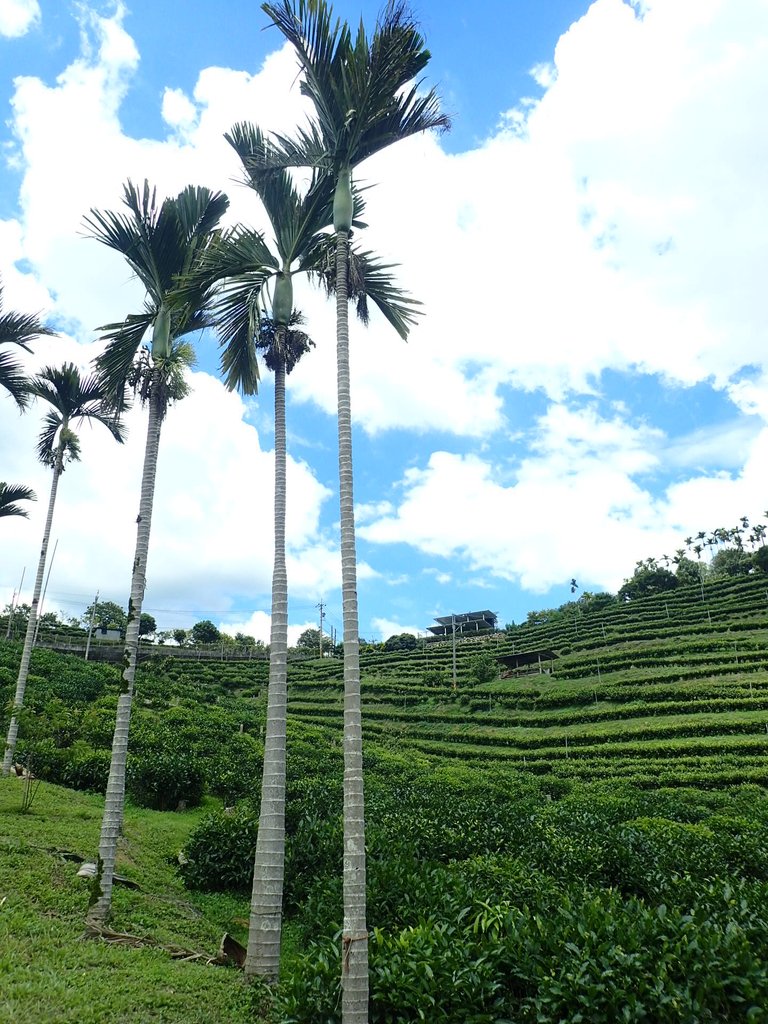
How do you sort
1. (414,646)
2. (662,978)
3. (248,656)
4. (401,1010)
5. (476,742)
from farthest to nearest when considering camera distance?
1. (414,646)
2. (248,656)
3. (476,742)
4. (401,1010)
5. (662,978)

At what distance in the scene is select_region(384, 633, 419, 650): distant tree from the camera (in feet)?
235

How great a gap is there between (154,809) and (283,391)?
34.8 feet

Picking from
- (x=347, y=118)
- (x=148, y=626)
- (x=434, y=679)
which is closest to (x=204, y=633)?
(x=148, y=626)

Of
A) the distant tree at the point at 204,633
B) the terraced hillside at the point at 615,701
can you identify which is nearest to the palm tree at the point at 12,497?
the terraced hillside at the point at 615,701

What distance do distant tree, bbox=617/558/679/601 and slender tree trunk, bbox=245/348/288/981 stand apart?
64301 mm

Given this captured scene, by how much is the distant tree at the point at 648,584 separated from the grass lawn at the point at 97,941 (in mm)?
63711

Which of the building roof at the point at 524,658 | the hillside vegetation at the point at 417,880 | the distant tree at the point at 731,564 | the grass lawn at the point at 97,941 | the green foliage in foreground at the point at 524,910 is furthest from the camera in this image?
the distant tree at the point at 731,564

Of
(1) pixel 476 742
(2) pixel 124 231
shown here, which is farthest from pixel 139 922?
(1) pixel 476 742

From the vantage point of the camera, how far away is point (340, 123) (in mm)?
7172

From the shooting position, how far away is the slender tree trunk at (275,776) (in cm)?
637

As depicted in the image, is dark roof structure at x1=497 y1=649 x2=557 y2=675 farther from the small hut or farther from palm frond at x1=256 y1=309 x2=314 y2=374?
palm frond at x1=256 y1=309 x2=314 y2=374

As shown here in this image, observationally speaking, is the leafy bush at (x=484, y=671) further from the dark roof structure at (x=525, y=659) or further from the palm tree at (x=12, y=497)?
the palm tree at (x=12, y=497)

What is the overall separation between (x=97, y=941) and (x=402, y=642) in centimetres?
6673

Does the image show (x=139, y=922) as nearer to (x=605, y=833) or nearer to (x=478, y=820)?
(x=478, y=820)
